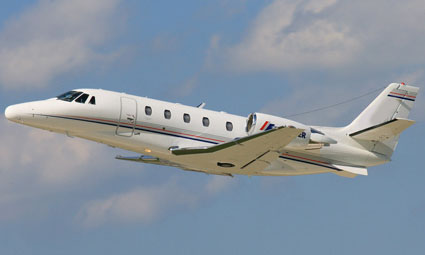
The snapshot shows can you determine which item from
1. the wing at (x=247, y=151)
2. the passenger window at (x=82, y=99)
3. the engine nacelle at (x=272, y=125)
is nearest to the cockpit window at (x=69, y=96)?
the passenger window at (x=82, y=99)

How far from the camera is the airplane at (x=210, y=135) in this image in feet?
102

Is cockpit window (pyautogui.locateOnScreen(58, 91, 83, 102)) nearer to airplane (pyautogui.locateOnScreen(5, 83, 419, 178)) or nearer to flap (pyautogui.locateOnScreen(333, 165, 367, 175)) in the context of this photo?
airplane (pyautogui.locateOnScreen(5, 83, 419, 178))

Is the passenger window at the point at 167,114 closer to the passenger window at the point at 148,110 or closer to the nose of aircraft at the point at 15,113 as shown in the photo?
the passenger window at the point at 148,110

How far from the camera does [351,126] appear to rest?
36.3 m

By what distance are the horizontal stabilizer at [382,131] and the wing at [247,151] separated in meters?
4.65

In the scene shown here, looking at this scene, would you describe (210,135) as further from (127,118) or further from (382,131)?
(382,131)

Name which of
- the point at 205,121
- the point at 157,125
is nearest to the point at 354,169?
the point at 205,121

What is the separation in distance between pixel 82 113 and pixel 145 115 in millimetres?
2312

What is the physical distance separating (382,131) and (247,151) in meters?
6.49

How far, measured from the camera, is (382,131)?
3525 centimetres

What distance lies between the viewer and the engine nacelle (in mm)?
32344

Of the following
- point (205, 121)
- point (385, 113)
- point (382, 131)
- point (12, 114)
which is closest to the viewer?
point (12, 114)

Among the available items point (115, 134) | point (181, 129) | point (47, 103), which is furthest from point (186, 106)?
point (47, 103)

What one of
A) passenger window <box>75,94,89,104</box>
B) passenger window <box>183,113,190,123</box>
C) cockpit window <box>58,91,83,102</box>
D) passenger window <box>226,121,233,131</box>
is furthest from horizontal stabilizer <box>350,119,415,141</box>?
cockpit window <box>58,91,83,102</box>
